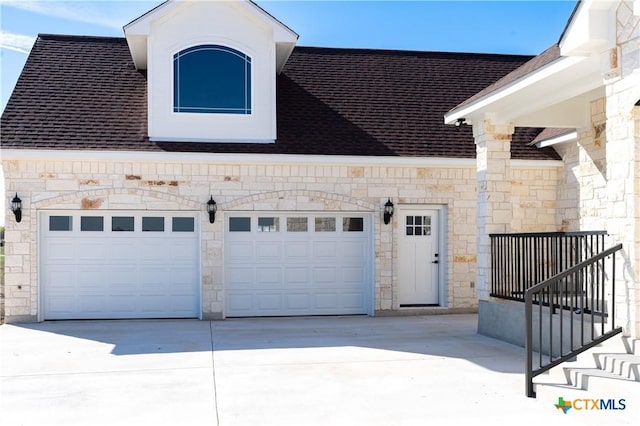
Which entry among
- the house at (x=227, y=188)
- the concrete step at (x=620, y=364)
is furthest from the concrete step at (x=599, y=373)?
the house at (x=227, y=188)

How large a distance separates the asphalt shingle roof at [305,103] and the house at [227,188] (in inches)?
1.9

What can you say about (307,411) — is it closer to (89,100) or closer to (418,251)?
(418,251)

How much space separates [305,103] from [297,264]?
361 centimetres

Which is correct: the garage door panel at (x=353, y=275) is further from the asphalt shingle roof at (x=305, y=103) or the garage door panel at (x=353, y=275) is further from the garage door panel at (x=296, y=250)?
the asphalt shingle roof at (x=305, y=103)

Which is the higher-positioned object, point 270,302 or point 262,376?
point 270,302

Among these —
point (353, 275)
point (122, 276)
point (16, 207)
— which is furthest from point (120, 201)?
point (353, 275)

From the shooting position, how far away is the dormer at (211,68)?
13070 millimetres

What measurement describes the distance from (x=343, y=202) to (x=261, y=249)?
195cm

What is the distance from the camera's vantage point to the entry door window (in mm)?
14016

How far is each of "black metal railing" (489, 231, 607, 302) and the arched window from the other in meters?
5.93

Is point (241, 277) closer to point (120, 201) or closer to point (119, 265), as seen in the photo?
point (119, 265)

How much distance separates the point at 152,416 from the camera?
623 cm

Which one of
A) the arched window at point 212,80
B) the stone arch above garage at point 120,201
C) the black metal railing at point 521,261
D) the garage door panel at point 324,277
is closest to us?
the black metal railing at point 521,261

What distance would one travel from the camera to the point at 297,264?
13.5 meters
